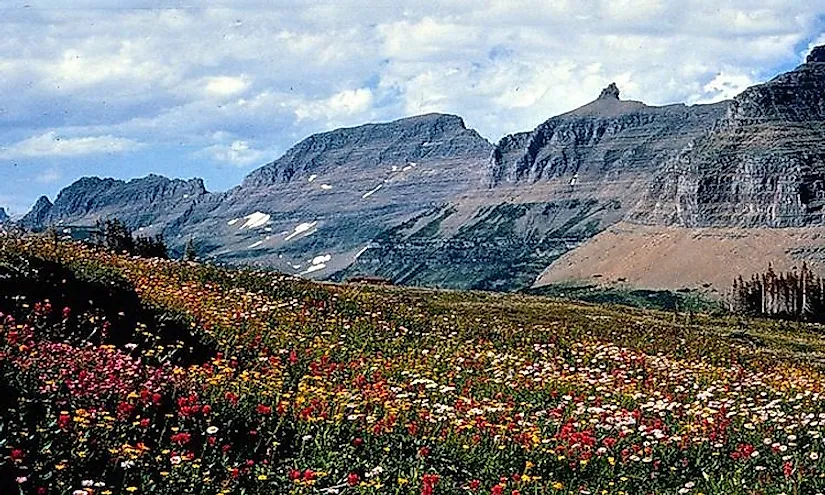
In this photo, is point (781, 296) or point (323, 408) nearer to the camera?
point (323, 408)

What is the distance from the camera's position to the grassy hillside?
10.5 meters

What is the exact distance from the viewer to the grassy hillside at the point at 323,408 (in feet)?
34.3

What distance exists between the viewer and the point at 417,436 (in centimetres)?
1310

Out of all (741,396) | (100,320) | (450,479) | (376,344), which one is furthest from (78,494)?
(376,344)

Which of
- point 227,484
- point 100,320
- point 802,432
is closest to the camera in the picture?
point 227,484

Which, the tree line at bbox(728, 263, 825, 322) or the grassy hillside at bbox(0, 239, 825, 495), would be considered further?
the tree line at bbox(728, 263, 825, 322)

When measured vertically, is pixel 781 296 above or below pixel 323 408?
below

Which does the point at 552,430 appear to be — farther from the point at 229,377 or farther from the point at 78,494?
the point at 78,494

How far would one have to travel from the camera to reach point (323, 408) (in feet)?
43.9

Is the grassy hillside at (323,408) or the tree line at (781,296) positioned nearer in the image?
the grassy hillside at (323,408)

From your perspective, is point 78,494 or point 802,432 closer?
point 78,494

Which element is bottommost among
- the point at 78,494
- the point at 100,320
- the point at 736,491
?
the point at 736,491

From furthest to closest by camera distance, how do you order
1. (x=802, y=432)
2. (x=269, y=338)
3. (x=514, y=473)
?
(x=269, y=338) < (x=802, y=432) < (x=514, y=473)

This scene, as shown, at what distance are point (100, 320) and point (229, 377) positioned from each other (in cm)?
411
